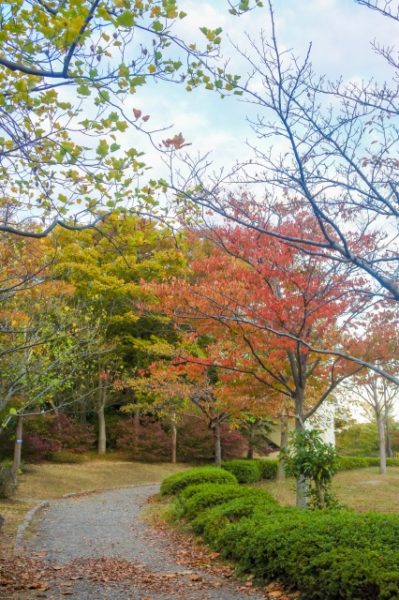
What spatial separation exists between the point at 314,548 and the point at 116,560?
10.2 feet

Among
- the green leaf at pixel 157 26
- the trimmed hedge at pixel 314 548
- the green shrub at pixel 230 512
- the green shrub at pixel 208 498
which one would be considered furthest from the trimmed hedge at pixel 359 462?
the green leaf at pixel 157 26

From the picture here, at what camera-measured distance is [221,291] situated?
30.7 ft

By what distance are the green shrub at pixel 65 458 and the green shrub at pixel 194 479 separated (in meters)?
9.05

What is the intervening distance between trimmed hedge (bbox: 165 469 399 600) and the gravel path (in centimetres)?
39

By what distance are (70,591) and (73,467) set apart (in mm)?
15887

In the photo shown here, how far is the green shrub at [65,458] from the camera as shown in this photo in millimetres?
21578

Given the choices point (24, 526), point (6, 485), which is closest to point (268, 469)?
Answer: point (6, 485)

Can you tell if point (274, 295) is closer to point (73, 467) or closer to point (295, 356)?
point (295, 356)

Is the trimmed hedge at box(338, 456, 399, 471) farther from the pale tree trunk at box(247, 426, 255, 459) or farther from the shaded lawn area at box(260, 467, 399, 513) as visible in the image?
the pale tree trunk at box(247, 426, 255, 459)

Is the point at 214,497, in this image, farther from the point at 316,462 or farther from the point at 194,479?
the point at 194,479

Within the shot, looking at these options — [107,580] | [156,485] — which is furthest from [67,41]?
[156,485]

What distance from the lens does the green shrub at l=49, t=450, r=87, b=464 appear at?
21.6 meters

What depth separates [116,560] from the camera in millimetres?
7168

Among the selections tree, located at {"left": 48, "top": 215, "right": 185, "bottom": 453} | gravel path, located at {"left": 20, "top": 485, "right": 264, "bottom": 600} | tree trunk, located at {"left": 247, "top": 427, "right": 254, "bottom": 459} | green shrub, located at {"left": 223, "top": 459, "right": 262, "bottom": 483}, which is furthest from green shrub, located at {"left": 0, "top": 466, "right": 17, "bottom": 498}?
tree trunk, located at {"left": 247, "top": 427, "right": 254, "bottom": 459}
